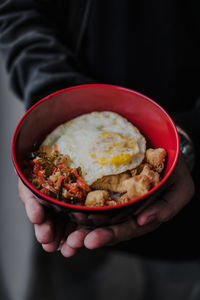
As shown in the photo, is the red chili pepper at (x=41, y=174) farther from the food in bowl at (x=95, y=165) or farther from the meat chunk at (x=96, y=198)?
the meat chunk at (x=96, y=198)

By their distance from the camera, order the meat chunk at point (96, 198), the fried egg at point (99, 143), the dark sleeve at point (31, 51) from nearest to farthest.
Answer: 1. the meat chunk at point (96, 198)
2. the fried egg at point (99, 143)
3. the dark sleeve at point (31, 51)

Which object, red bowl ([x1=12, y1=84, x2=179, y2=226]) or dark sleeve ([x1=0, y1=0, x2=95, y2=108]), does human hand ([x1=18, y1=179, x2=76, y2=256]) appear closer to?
red bowl ([x1=12, y1=84, x2=179, y2=226])

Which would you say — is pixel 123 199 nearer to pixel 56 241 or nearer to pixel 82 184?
pixel 82 184

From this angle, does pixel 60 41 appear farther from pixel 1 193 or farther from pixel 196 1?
pixel 1 193

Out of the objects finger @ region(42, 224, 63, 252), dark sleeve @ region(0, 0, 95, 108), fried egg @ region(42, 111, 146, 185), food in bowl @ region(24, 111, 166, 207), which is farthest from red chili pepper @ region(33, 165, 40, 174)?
dark sleeve @ region(0, 0, 95, 108)

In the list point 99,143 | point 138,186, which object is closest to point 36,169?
point 99,143

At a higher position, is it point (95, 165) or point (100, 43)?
point (100, 43)

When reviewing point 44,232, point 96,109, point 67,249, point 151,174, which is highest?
point 96,109

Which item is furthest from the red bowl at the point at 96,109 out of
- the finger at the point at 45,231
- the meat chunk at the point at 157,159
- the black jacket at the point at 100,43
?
the black jacket at the point at 100,43
